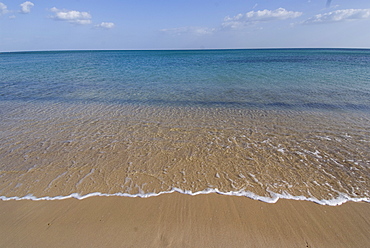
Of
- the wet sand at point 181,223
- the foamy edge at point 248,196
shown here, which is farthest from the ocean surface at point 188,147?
the wet sand at point 181,223

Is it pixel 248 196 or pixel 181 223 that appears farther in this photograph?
pixel 248 196

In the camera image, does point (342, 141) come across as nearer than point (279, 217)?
No

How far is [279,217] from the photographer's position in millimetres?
3656

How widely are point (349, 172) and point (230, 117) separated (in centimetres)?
468

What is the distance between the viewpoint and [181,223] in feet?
11.7

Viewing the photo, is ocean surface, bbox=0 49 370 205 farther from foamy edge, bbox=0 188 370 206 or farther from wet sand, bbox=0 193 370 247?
wet sand, bbox=0 193 370 247

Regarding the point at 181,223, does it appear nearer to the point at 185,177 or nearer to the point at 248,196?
the point at 185,177

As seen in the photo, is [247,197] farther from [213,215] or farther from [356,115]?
[356,115]

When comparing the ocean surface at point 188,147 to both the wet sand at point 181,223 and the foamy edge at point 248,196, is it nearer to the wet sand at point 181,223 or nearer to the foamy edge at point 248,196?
the foamy edge at point 248,196

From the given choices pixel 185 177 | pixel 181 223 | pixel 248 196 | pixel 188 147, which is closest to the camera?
pixel 181 223

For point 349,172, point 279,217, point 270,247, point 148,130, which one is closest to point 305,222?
point 279,217

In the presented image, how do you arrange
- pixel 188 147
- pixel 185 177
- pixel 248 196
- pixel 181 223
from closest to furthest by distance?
pixel 181 223, pixel 248 196, pixel 185 177, pixel 188 147

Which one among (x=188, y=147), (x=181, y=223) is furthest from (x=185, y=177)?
(x=188, y=147)

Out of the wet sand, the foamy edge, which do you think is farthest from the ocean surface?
the wet sand
